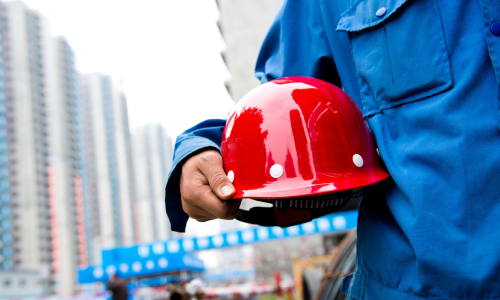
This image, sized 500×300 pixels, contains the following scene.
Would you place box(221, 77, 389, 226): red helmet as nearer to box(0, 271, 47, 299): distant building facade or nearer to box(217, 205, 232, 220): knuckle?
box(217, 205, 232, 220): knuckle

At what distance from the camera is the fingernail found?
1.06 meters

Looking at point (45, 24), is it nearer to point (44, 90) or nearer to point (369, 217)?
point (44, 90)

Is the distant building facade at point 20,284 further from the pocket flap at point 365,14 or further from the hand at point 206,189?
the pocket flap at point 365,14

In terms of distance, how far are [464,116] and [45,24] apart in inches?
2917

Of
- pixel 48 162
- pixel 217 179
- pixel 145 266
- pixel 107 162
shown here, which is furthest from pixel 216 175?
pixel 107 162

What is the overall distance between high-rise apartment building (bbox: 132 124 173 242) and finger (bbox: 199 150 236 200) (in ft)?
313

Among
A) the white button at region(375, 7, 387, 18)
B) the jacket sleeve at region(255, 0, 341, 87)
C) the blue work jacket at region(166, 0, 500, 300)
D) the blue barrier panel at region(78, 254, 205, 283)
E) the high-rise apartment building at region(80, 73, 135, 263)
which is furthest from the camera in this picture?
the high-rise apartment building at region(80, 73, 135, 263)

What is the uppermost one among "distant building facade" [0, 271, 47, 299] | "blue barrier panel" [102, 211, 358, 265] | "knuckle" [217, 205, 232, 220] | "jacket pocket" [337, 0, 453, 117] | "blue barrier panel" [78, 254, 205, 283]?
"jacket pocket" [337, 0, 453, 117]

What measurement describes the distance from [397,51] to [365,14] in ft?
0.54

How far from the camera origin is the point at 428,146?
934mm

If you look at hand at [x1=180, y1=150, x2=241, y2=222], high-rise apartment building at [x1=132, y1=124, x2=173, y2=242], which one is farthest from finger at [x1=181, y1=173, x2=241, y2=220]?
high-rise apartment building at [x1=132, y1=124, x2=173, y2=242]

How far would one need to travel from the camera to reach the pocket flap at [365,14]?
1.07 m

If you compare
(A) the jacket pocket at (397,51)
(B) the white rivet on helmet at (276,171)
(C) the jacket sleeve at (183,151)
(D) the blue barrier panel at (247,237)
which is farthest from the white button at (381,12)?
(D) the blue barrier panel at (247,237)

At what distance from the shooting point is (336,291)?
252 centimetres
